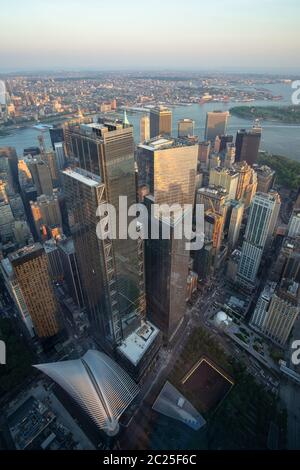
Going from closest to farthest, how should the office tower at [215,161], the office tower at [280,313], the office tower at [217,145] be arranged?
1. the office tower at [280,313]
2. the office tower at [215,161]
3. the office tower at [217,145]

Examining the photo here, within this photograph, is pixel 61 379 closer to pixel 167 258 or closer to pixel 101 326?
pixel 101 326

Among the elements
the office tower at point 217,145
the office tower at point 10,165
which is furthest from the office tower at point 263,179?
the office tower at point 10,165

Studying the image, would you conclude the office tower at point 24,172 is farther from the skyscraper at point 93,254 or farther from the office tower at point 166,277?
the office tower at point 166,277

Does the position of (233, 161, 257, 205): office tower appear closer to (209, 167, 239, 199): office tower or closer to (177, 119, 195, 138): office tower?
(209, 167, 239, 199): office tower

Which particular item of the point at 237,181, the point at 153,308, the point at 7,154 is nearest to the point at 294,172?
the point at 237,181

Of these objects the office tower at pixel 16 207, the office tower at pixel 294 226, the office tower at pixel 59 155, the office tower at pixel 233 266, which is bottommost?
the office tower at pixel 233 266
